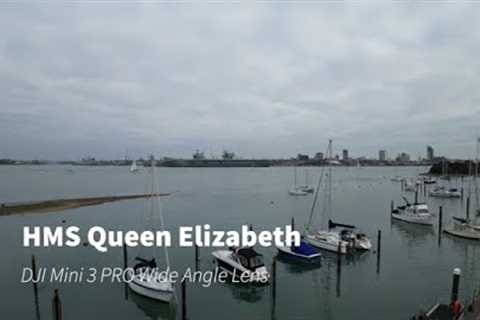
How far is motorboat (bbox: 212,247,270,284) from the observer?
82.4 ft

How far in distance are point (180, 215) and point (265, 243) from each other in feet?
78.3

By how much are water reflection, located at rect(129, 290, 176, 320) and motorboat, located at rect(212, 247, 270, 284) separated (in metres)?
5.74

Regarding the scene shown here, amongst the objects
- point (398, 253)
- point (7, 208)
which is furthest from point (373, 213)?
point (7, 208)

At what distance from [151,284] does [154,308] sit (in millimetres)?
1347

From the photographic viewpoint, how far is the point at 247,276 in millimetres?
25359

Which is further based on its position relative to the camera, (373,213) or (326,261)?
(373,213)

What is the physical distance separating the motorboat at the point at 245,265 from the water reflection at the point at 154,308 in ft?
18.8

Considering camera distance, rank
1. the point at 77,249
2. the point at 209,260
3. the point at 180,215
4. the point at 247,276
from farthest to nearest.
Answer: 1. the point at 180,215
2. the point at 77,249
3. the point at 209,260
4. the point at 247,276

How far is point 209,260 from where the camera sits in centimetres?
3106

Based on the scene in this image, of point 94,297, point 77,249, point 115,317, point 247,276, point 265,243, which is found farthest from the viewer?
point 265,243

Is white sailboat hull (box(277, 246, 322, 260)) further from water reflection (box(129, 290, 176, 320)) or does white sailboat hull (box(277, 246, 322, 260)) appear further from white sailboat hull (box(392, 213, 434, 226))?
white sailboat hull (box(392, 213, 434, 226))

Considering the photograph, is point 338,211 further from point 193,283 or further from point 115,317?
point 115,317

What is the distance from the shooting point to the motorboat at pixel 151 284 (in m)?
21.8

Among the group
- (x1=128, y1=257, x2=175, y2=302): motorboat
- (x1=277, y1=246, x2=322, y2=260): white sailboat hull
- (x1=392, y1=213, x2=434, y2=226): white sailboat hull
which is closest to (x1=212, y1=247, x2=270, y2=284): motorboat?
(x1=277, y1=246, x2=322, y2=260): white sailboat hull
